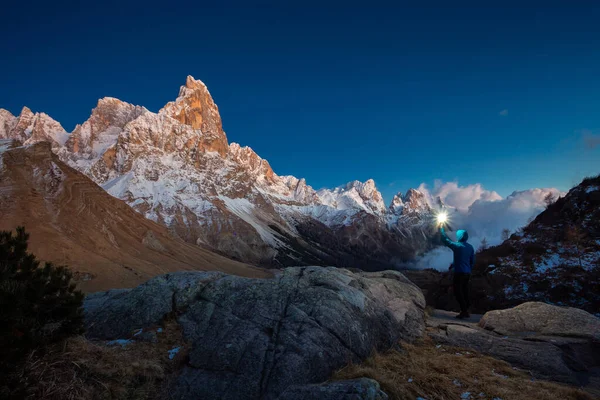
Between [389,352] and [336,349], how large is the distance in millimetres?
2244

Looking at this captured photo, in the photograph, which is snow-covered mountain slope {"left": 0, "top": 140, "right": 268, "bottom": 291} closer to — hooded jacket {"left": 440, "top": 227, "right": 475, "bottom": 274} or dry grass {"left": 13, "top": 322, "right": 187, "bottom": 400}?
dry grass {"left": 13, "top": 322, "right": 187, "bottom": 400}

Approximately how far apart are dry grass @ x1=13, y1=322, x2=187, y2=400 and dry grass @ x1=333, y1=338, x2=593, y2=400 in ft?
14.8

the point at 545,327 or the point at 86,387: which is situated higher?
the point at 545,327

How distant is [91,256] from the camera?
6119 centimetres

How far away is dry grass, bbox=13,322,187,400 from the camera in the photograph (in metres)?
5.37

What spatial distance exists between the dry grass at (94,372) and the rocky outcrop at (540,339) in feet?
31.7

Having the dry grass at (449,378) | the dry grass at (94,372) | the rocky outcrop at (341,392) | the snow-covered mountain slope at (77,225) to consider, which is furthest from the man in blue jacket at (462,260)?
the snow-covered mountain slope at (77,225)

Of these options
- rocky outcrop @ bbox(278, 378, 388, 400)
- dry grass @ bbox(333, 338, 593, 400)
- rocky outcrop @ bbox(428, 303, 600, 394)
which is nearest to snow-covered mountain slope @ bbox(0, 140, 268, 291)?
dry grass @ bbox(333, 338, 593, 400)

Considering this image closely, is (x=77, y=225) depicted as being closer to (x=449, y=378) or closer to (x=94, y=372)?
(x=94, y=372)

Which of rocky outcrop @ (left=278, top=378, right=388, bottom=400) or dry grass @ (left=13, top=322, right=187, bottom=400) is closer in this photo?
rocky outcrop @ (left=278, top=378, right=388, bottom=400)

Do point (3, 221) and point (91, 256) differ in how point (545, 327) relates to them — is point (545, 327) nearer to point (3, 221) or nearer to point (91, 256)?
point (91, 256)

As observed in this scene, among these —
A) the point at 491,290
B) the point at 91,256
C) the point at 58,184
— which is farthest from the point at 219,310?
the point at 58,184

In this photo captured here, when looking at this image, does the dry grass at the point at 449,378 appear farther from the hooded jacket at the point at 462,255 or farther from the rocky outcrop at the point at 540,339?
the hooded jacket at the point at 462,255

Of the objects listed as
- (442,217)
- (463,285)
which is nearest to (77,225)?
(442,217)
